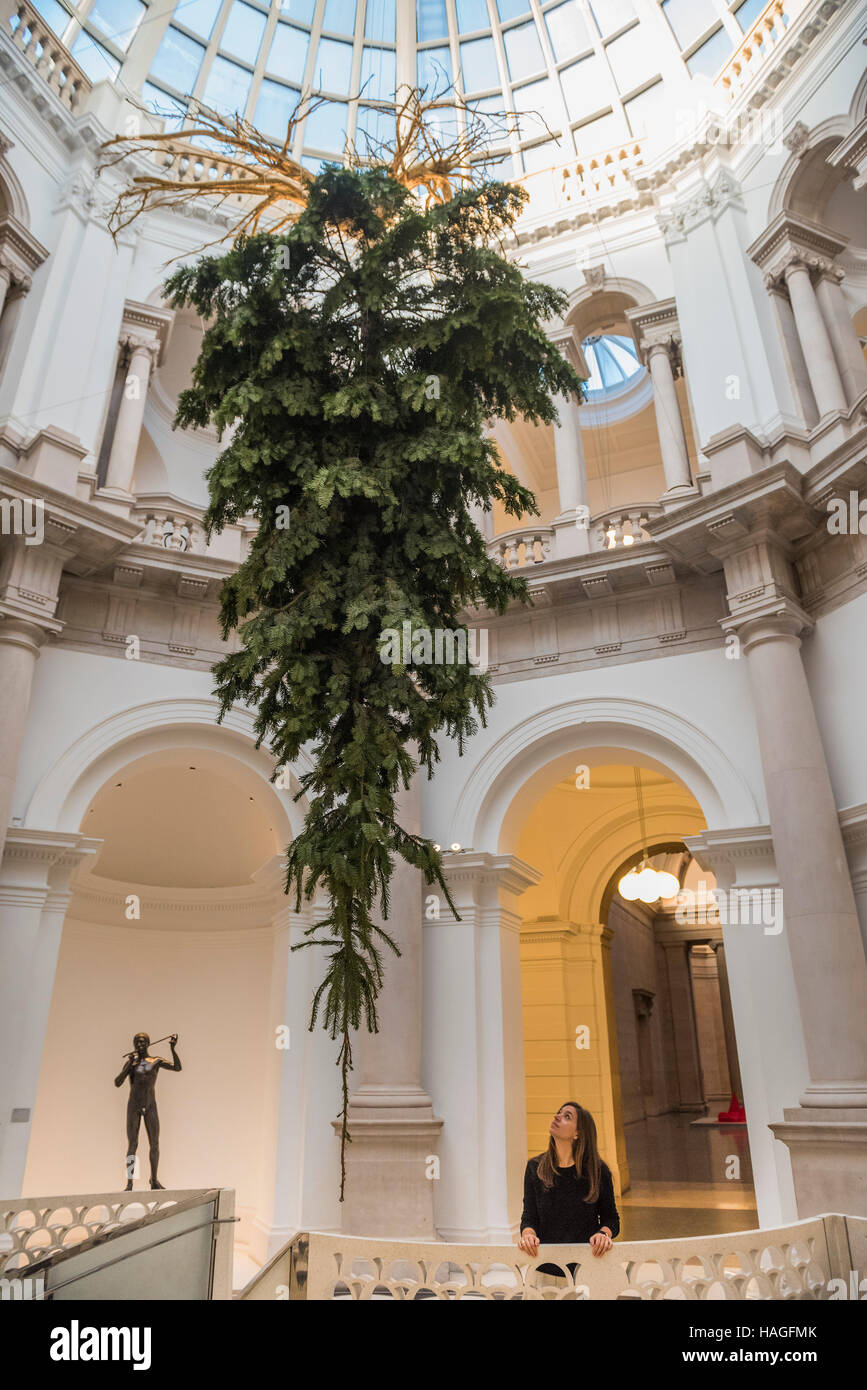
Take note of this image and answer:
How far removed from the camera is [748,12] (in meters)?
12.3

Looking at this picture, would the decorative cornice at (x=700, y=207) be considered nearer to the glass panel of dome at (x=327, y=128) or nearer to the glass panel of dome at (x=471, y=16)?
the glass panel of dome at (x=327, y=128)

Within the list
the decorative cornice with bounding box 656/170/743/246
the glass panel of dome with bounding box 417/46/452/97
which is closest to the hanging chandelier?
the decorative cornice with bounding box 656/170/743/246

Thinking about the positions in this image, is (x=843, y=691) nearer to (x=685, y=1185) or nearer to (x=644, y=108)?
(x=685, y=1185)

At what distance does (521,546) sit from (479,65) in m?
11.0

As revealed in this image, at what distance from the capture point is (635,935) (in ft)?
71.5

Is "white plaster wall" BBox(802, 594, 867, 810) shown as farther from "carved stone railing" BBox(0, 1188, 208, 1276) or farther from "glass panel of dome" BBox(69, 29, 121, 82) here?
"glass panel of dome" BBox(69, 29, 121, 82)

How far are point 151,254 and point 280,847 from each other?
8003 mm

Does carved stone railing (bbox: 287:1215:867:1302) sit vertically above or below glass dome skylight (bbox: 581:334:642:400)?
below

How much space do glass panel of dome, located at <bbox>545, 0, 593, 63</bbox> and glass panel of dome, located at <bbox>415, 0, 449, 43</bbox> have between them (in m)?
2.06

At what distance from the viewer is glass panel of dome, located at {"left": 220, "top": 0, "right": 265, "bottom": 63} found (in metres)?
15.5

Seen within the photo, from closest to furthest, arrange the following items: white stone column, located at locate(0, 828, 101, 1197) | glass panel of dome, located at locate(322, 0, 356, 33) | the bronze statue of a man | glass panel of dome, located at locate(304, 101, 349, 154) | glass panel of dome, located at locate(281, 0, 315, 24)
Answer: white stone column, located at locate(0, 828, 101, 1197)
the bronze statue of a man
glass panel of dome, located at locate(304, 101, 349, 154)
glass panel of dome, located at locate(281, 0, 315, 24)
glass panel of dome, located at locate(322, 0, 356, 33)

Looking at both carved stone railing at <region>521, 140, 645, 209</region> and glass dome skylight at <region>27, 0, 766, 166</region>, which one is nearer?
carved stone railing at <region>521, 140, 645, 209</region>

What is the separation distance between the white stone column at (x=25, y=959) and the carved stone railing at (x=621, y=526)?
21.0 ft
